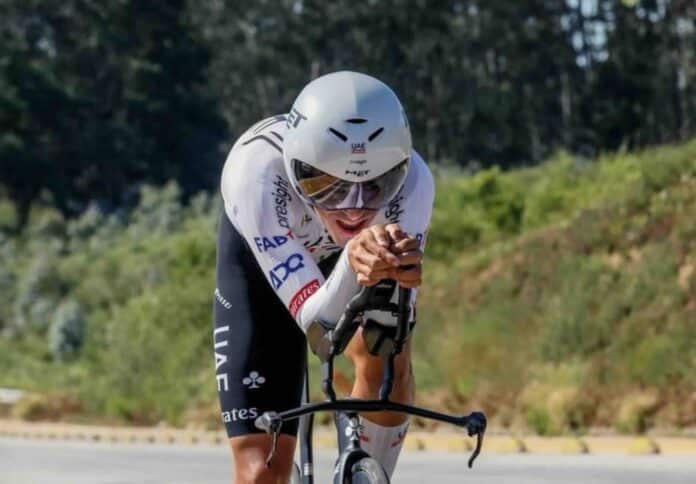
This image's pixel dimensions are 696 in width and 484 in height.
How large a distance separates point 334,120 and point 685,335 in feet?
42.6

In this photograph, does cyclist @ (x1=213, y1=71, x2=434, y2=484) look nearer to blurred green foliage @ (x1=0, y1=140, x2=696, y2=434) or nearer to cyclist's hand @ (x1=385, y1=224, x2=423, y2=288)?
cyclist's hand @ (x1=385, y1=224, x2=423, y2=288)

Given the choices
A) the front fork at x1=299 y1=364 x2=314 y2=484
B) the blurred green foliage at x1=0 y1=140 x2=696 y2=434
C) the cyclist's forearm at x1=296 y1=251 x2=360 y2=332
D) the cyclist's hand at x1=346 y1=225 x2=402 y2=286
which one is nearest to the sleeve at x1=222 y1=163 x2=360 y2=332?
the cyclist's forearm at x1=296 y1=251 x2=360 y2=332

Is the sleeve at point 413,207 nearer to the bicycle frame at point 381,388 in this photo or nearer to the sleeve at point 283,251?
the sleeve at point 283,251

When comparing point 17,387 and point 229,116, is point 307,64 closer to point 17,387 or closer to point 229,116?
point 229,116

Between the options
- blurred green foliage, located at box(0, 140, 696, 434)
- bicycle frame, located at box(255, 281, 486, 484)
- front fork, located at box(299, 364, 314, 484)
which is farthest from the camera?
blurred green foliage, located at box(0, 140, 696, 434)

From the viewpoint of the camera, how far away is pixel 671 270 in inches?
828

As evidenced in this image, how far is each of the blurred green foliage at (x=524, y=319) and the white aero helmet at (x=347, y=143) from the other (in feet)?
35.0

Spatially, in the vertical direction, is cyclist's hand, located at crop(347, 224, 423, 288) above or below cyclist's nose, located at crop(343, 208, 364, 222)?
below

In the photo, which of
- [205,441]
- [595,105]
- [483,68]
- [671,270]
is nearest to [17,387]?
[205,441]

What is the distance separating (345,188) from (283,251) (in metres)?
0.32

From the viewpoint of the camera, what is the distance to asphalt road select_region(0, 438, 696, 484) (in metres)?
13.2

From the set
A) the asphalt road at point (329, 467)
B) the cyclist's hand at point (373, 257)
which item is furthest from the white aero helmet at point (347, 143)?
the asphalt road at point (329, 467)

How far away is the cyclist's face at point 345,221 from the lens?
20.6 ft

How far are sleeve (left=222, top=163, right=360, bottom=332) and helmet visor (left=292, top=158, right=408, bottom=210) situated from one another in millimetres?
200
